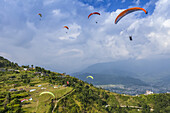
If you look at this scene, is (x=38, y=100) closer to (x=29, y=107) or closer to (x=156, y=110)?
(x=29, y=107)

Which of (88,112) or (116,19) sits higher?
(116,19)

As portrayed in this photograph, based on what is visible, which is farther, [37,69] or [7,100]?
[37,69]

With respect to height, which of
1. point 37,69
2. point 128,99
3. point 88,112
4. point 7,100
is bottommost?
point 88,112

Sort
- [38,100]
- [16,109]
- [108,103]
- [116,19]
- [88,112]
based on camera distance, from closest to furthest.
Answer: [116,19] < [16,109] < [38,100] < [88,112] < [108,103]

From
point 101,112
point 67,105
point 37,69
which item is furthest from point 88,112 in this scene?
point 37,69

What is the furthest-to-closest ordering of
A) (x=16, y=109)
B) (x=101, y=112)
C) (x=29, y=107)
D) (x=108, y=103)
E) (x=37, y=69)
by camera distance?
(x=37, y=69) → (x=108, y=103) → (x=101, y=112) → (x=29, y=107) → (x=16, y=109)

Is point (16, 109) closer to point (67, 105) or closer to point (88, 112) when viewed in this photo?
point (67, 105)

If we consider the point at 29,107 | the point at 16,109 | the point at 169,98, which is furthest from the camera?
the point at 169,98

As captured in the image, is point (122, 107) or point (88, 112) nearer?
point (88, 112)

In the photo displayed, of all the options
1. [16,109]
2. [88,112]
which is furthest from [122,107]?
[16,109]
